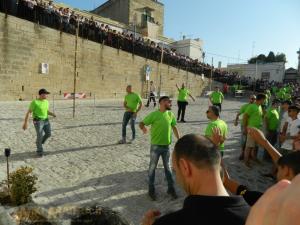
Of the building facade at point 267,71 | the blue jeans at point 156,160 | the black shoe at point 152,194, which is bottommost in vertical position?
the black shoe at point 152,194

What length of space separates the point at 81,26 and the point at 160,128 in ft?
59.0

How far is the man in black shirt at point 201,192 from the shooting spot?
1972 millimetres

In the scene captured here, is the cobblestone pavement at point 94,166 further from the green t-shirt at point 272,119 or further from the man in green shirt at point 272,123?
the green t-shirt at point 272,119

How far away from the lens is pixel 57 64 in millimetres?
21297

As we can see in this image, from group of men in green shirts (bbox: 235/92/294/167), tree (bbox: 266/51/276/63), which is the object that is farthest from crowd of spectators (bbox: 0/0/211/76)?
tree (bbox: 266/51/276/63)

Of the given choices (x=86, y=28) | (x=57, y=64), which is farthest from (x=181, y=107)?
(x=86, y=28)

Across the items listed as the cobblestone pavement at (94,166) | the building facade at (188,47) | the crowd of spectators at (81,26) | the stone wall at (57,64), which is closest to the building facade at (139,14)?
the building facade at (188,47)

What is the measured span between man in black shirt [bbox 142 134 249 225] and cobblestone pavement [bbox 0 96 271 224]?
2280mm

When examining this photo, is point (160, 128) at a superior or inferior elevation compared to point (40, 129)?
superior

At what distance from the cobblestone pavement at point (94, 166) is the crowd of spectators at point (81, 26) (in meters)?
8.09

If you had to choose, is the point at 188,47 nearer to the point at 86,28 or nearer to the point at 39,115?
the point at 86,28

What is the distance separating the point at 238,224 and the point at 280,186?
0.98 m

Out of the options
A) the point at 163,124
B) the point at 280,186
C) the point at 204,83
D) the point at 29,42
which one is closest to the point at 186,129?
the point at 163,124

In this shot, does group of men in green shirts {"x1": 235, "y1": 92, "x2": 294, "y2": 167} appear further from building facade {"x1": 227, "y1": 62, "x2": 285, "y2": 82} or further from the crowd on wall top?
building facade {"x1": 227, "y1": 62, "x2": 285, "y2": 82}
